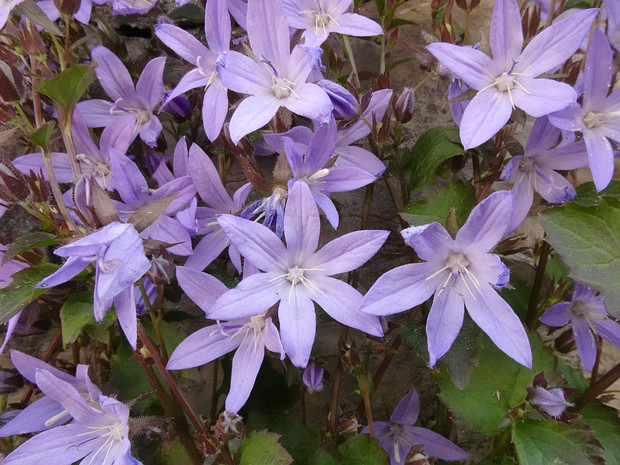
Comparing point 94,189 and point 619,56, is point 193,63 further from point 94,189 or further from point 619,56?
point 619,56

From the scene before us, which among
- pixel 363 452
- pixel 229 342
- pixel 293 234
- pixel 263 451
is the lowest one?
pixel 363 452

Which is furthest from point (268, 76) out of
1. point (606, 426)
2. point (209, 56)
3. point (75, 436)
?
point (606, 426)

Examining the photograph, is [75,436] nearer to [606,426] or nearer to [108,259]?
[108,259]

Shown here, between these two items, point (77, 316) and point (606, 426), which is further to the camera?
point (606, 426)

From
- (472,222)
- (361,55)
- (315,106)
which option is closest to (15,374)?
(315,106)

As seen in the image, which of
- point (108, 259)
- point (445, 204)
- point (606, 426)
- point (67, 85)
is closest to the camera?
point (108, 259)

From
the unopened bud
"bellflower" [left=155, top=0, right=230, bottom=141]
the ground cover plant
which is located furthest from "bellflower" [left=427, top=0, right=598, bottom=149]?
"bellflower" [left=155, top=0, right=230, bottom=141]

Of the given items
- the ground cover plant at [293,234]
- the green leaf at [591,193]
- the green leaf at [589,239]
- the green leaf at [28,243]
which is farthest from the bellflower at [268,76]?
the green leaf at [591,193]
